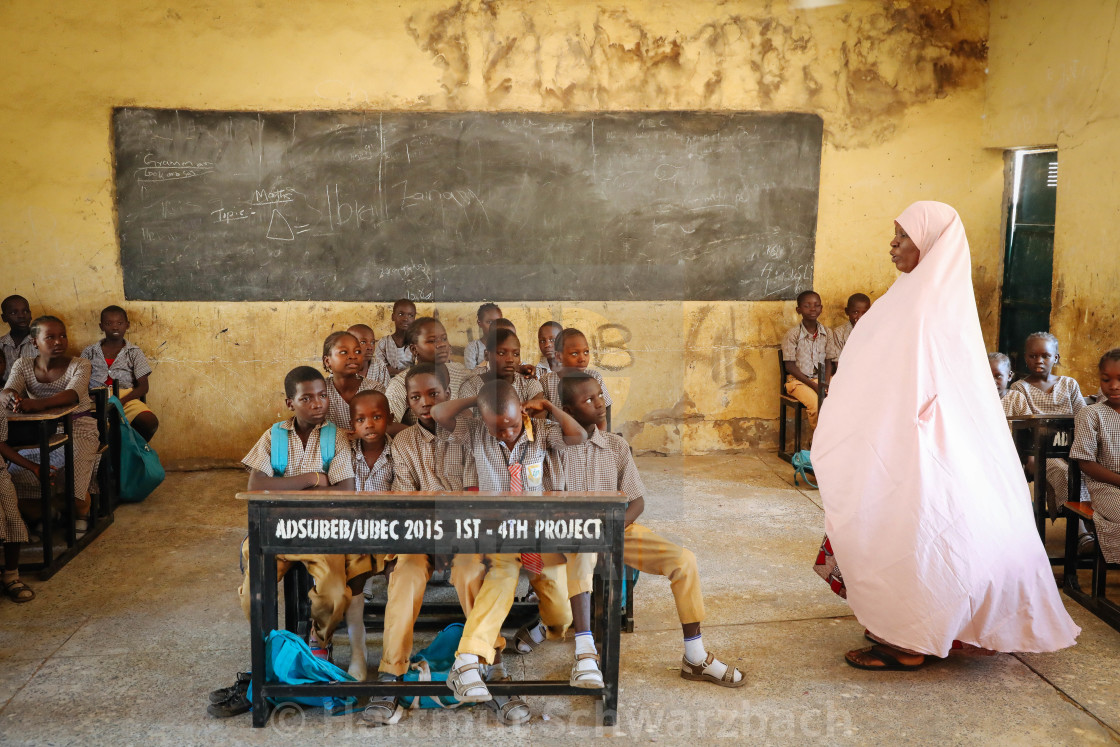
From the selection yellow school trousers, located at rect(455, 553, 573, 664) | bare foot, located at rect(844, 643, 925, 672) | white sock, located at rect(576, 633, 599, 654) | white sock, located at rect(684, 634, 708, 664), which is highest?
yellow school trousers, located at rect(455, 553, 573, 664)

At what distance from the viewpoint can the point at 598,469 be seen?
11.3 ft

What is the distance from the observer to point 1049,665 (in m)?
3.44

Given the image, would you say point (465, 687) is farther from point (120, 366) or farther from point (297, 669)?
point (120, 366)

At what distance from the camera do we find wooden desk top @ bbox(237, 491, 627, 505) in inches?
114

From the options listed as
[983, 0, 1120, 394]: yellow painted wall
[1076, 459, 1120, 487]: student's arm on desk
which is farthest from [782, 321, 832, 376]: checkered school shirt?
[1076, 459, 1120, 487]: student's arm on desk

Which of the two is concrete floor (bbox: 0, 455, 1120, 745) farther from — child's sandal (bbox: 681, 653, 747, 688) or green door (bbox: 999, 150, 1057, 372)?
green door (bbox: 999, 150, 1057, 372)

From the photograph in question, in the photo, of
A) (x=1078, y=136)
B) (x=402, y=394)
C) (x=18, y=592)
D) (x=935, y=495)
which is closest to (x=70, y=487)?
(x=18, y=592)

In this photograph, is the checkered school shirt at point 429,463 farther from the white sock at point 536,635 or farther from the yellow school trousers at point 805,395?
the yellow school trousers at point 805,395

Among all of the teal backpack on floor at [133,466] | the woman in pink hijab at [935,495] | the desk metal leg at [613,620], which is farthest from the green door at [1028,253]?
the teal backpack on floor at [133,466]

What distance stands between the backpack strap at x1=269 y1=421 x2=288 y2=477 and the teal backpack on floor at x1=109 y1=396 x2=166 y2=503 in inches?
100

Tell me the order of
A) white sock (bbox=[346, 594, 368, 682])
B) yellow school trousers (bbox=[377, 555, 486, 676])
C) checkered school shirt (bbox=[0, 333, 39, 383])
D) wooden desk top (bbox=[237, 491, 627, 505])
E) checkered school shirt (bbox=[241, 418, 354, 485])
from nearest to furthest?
wooden desk top (bbox=[237, 491, 627, 505]) → yellow school trousers (bbox=[377, 555, 486, 676]) → white sock (bbox=[346, 594, 368, 682]) → checkered school shirt (bbox=[241, 418, 354, 485]) → checkered school shirt (bbox=[0, 333, 39, 383])

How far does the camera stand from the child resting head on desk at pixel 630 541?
10.8 ft

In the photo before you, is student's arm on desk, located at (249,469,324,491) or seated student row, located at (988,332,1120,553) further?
seated student row, located at (988,332,1120,553)

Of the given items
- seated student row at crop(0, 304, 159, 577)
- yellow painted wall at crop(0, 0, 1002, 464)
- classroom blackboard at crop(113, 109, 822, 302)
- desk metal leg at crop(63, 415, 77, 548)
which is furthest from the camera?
classroom blackboard at crop(113, 109, 822, 302)
